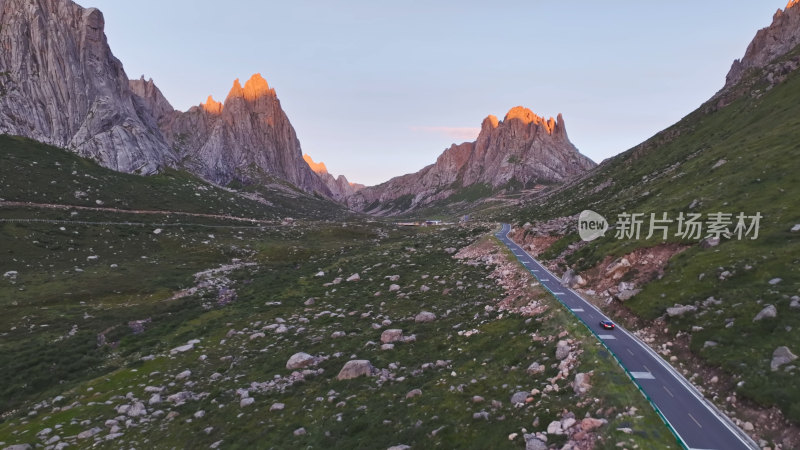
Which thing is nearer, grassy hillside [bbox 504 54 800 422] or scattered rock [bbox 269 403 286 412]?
grassy hillside [bbox 504 54 800 422]

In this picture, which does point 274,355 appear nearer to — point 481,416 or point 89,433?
point 89,433

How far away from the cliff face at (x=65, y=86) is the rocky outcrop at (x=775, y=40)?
24547cm

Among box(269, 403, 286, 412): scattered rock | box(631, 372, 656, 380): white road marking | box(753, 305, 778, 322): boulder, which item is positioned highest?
box(753, 305, 778, 322): boulder

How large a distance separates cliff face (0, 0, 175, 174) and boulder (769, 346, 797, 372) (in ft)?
634

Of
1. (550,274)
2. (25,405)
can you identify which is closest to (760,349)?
(550,274)

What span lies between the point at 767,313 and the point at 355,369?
1023 inches

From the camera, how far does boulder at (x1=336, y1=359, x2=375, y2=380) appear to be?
985 inches

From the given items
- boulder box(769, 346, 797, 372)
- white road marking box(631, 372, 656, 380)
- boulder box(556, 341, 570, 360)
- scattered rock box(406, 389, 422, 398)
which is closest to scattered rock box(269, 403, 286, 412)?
scattered rock box(406, 389, 422, 398)

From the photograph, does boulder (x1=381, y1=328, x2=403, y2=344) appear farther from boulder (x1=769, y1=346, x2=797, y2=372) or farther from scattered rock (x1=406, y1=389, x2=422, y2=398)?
boulder (x1=769, y1=346, x2=797, y2=372)

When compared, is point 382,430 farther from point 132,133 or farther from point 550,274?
point 132,133

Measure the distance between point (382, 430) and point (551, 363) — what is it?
11.1m

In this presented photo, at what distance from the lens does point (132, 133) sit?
563ft

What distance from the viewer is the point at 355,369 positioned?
83.1 ft

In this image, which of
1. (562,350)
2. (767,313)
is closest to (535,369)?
(562,350)
